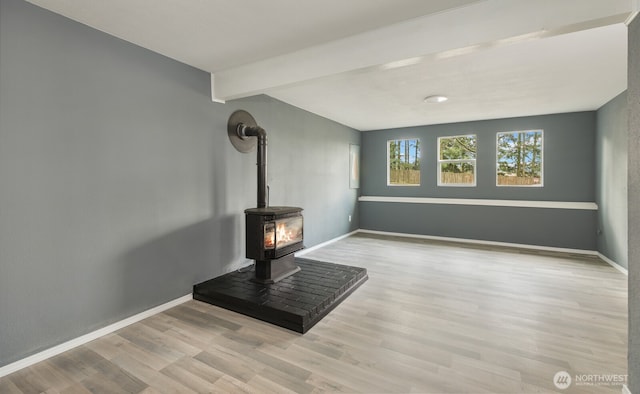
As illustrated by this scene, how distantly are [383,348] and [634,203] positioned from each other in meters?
1.78

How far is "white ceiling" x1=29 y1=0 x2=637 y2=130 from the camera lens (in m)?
1.88

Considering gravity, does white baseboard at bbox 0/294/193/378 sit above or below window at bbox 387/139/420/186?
below

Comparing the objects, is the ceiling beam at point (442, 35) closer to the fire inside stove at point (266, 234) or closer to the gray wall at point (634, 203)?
the gray wall at point (634, 203)

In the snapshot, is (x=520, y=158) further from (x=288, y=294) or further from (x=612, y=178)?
(x=288, y=294)

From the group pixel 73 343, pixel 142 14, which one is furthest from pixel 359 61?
pixel 73 343

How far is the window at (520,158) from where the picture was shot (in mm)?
5316

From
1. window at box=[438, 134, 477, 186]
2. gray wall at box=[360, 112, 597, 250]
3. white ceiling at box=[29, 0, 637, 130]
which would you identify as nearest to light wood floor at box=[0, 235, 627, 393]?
gray wall at box=[360, 112, 597, 250]

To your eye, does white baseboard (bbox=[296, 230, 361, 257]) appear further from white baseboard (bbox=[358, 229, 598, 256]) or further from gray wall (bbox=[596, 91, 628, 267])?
gray wall (bbox=[596, 91, 628, 267])

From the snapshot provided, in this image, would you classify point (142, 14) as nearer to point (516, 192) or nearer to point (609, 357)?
point (609, 357)

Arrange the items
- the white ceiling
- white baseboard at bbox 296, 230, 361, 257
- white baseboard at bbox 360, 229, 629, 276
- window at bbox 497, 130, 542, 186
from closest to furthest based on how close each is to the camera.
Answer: the white ceiling < white baseboard at bbox 360, 229, 629, 276 < white baseboard at bbox 296, 230, 361, 257 < window at bbox 497, 130, 542, 186

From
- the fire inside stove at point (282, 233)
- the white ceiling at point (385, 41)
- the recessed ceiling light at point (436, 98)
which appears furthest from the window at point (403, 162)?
the fire inside stove at point (282, 233)

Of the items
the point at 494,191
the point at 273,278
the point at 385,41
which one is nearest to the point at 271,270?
the point at 273,278

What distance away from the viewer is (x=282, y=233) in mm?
3209

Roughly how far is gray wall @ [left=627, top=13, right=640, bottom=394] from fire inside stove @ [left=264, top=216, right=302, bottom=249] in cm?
271
